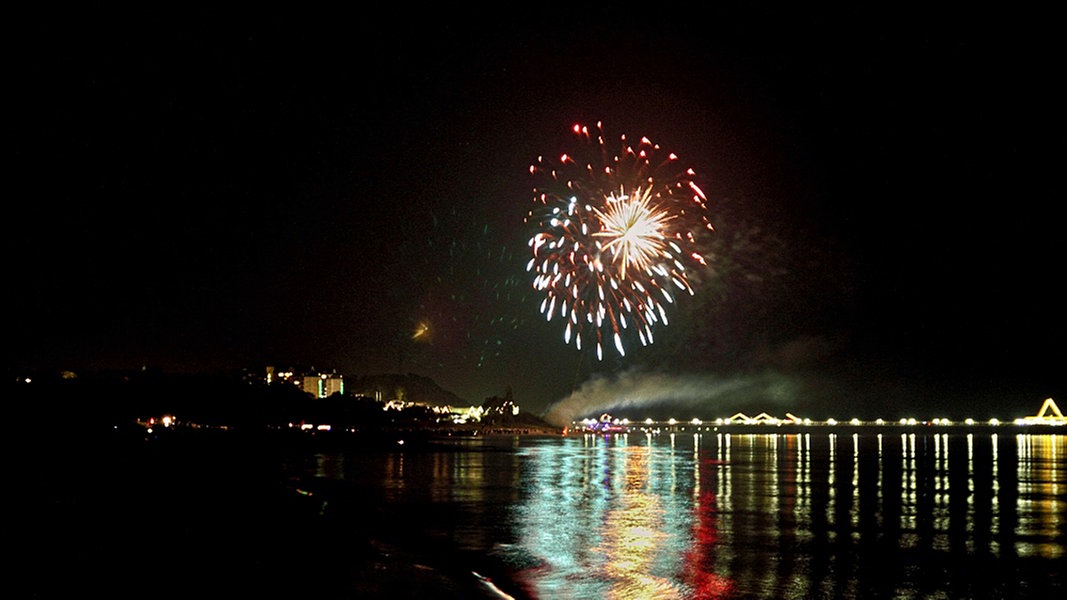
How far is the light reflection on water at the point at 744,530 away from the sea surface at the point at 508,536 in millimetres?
90

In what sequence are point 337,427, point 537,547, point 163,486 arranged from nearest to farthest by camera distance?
point 537,547 → point 163,486 → point 337,427

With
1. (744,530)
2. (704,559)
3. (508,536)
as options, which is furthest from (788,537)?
(508,536)

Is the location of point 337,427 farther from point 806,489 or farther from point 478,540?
point 478,540

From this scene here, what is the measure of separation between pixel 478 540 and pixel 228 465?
2626 centimetres

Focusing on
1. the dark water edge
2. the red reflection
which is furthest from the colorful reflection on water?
the dark water edge

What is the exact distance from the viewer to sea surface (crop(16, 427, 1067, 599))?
1595cm

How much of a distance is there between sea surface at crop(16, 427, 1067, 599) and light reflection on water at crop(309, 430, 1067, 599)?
0.09 m

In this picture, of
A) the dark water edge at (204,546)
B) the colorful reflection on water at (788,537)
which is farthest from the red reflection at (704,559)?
the dark water edge at (204,546)

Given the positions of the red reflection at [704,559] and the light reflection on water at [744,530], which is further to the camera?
the light reflection on water at [744,530]

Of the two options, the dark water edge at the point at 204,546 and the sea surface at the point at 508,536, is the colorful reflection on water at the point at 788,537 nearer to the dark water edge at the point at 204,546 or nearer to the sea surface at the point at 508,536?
the sea surface at the point at 508,536

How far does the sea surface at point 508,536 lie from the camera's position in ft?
52.3

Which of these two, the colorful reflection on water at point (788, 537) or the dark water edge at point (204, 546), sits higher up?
the dark water edge at point (204, 546)

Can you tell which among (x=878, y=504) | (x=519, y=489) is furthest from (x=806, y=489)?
(x=519, y=489)

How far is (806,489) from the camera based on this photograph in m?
42.0
